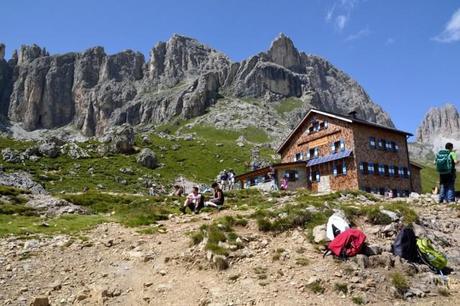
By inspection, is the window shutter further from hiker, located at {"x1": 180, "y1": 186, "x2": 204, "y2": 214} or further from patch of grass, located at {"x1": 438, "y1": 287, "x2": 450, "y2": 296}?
patch of grass, located at {"x1": 438, "y1": 287, "x2": 450, "y2": 296}

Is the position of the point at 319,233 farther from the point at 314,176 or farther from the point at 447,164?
the point at 314,176

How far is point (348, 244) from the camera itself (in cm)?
1334

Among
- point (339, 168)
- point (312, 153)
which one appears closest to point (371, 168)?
point (339, 168)

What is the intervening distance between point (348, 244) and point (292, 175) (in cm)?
4043

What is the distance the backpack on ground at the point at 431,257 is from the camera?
43.0 ft

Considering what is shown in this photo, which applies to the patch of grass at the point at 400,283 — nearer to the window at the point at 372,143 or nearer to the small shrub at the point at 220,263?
the small shrub at the point at 220,263

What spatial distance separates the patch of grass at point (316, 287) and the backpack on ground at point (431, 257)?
3.73 m

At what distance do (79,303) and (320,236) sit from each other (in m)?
7.92

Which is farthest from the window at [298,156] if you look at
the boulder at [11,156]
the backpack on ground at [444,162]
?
the boulder at [11,156]

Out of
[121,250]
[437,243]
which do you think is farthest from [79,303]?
[437,243]

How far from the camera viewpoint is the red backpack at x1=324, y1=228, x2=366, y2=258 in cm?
1322

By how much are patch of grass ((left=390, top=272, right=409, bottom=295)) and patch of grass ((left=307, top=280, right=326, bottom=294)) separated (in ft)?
6.39

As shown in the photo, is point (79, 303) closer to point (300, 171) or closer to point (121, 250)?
point (121, 250)

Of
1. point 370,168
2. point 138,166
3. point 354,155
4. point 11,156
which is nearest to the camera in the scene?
point 354,155
